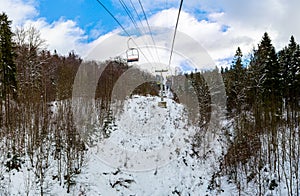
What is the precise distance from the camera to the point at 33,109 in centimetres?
1254

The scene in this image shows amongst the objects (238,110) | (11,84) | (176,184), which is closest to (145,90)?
(238,110)

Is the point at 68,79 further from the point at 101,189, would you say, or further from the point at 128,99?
the point at 128,99

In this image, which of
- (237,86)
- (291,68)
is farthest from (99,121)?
(291,68)

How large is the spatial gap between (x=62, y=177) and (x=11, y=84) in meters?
10.7

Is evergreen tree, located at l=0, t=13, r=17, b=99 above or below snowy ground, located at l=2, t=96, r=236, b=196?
above

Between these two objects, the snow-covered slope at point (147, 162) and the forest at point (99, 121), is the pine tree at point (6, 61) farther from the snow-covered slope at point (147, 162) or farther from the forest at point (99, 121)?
the snow-covered slope at point (147, 162)

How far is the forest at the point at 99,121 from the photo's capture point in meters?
11.9

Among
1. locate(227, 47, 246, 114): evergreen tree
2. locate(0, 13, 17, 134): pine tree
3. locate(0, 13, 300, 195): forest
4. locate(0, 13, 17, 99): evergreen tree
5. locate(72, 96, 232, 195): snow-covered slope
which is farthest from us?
locate(227, 47, 246, 114): evergreen tree

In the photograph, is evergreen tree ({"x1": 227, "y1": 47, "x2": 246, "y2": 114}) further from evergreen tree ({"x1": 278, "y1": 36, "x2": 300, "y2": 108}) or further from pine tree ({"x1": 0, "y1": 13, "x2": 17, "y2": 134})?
pine tree ({"x1": 0, "y1": 13, "x2": 17, "y2": 134})

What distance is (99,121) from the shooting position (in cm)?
1733

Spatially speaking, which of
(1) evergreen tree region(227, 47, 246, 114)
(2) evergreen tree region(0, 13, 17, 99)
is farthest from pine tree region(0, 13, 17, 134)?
(1) evergreen tree region(227, 47, 246, 114)

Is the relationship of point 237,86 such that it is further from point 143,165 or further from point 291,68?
point 143,165

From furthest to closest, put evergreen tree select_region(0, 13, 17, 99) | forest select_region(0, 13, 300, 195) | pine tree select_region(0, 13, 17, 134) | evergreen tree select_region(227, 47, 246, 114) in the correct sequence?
evergreen tree select_region(227, 47, 246, 114) → evergreen tree select_region(0, 13, 17, 99) → pine tree select_region(0, 13, 17, 134) → forest select_region(0, 13, 300, 195)

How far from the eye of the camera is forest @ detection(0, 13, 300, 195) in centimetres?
1188
